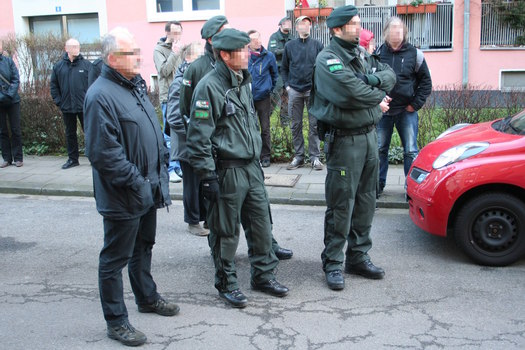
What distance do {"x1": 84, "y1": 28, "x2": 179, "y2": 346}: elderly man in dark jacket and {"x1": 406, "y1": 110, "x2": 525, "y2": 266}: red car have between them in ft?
8.20

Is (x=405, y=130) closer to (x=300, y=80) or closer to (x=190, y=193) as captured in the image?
(x=300, y=80)

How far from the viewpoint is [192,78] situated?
5191 mm

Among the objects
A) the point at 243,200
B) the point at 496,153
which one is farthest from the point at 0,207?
the point at 496,153

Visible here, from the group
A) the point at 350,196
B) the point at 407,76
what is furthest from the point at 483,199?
the point at 407,76

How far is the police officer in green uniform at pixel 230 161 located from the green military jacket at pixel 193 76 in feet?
2.05

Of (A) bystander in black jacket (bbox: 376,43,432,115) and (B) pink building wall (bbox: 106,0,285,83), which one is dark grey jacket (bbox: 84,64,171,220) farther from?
(B) pink building wall (bbox: 106,0,285,83)

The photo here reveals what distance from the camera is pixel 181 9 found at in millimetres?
16312

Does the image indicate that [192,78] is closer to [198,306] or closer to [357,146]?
[357,146]

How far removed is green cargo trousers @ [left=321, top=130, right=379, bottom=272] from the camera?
15.9 feet

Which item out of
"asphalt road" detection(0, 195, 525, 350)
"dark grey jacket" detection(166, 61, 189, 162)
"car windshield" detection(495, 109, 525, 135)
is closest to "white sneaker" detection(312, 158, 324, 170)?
"asphalt road" detection(0, 195, 525, 350)

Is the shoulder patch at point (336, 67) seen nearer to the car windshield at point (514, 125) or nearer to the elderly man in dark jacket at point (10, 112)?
the car windshield at point (514, 125)

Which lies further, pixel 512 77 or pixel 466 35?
pixel 512 77

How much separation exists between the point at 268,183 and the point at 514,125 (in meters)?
3.51

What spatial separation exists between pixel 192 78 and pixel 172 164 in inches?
147
